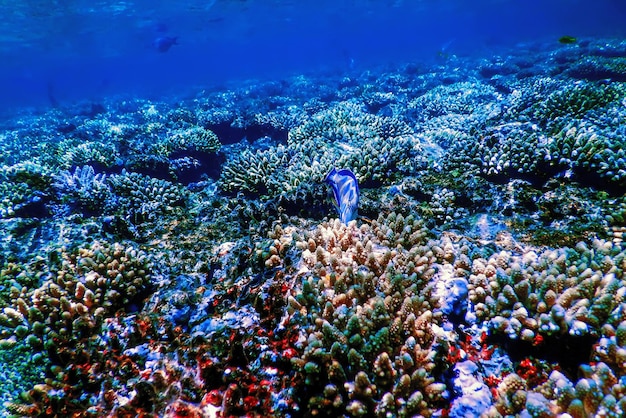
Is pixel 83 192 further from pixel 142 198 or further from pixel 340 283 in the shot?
pixel 340 283

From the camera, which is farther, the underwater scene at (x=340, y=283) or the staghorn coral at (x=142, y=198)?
the staghorn coral at (x=142, y=198)

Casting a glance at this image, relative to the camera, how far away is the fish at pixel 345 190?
3568 mm

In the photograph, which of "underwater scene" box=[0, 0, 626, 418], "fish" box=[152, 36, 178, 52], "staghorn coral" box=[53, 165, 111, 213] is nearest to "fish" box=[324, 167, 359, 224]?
"underwater scene" box=[0, 0, 626, 418]

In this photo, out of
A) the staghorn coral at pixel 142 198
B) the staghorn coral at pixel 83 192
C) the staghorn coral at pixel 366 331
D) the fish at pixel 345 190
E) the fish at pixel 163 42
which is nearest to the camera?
the staghorn coral at pixel 366 331

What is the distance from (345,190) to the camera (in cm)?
362

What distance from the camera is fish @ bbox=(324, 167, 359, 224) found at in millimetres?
3568

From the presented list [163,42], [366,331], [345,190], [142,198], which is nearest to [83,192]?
[142,198]

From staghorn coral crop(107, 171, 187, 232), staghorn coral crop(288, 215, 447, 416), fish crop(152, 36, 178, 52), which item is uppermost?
fish crop(152, 36, 178, 52)

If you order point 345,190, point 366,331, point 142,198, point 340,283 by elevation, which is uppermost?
point 142,198

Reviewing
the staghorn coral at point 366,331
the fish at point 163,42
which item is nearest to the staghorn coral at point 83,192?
the staghorn coral at point 366,331

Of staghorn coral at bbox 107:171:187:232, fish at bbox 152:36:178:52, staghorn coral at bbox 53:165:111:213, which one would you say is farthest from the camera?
fish at bbox 152:36:178:52

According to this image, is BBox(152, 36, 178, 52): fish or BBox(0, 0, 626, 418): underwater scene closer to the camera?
BBox(0, 0, 626, 418): underwater scene

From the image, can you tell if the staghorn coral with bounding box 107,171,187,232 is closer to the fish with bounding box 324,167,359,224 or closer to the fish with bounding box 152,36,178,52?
the fish with bounding box 324,167,359,224

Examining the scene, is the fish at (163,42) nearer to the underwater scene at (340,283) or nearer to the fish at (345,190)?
the underwater scene at (340,283)
